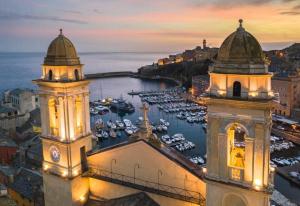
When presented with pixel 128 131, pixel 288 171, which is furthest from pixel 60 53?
pixel 128 131

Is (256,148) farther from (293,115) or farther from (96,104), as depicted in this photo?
(96,104)

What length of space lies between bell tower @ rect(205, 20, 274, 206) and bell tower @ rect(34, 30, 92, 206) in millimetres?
8673

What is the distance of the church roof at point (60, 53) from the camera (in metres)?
20.6

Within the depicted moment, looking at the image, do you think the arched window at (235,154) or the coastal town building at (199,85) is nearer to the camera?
the arched window at (235,154)

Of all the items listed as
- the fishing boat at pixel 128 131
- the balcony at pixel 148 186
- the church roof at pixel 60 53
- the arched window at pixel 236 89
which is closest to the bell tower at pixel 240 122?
the arched window at pixel 236 89

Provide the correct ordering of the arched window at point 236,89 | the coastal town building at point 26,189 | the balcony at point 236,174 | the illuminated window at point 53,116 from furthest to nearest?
the coastal town building at point 26,189 < the illuminated window at point 53,116 < the balcony at point 236,174 < the arched window at point 236,89

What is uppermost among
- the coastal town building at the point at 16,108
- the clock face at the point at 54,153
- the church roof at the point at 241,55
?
the church roof at the point at 241,55

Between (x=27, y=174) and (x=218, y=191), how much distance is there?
85.0 feet

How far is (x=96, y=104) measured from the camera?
100938 mm

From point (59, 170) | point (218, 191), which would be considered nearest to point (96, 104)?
point (59, 170)

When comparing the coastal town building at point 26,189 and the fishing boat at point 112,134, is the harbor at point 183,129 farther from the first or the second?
the coastal town building at point 26,189

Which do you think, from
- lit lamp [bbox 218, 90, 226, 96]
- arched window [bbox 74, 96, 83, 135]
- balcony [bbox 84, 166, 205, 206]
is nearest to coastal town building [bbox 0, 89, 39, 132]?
arched window [bbox 74, 96, 83, 135]

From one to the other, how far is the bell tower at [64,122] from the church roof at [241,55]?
934 cm

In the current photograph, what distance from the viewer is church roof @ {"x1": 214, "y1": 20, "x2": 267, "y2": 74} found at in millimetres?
14812
